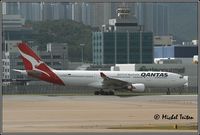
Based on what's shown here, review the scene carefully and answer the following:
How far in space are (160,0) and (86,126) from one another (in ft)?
29.0

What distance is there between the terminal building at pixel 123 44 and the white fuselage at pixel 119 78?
48.6 meters

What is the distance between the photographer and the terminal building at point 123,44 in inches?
4092

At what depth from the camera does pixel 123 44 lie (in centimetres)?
10831

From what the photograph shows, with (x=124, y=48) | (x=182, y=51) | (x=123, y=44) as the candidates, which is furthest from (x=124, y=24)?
(x=182, y=51)

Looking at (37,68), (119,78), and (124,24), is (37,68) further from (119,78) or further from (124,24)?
(124,24)

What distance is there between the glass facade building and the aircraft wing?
5060cm

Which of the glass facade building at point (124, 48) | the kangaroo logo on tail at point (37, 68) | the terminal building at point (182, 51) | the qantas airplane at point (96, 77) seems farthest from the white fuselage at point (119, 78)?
the terminal building at point (182, 51)

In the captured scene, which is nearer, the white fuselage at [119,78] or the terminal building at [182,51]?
the white fuselage at [119,78]

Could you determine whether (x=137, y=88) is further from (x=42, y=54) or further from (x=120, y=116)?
(x=42, y=54)

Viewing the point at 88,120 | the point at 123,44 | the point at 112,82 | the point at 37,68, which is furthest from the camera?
the point at 123,44

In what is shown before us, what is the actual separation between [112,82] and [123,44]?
2371 inches

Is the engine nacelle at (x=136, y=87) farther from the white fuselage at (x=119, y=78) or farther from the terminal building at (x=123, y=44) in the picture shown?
the terminal building at (x=123, y=44)

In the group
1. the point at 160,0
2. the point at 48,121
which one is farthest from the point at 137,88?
the point at 160,0

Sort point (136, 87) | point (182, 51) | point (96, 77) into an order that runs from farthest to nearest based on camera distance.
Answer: point (182, 51) < point (96, 77) < point (136, 87)
